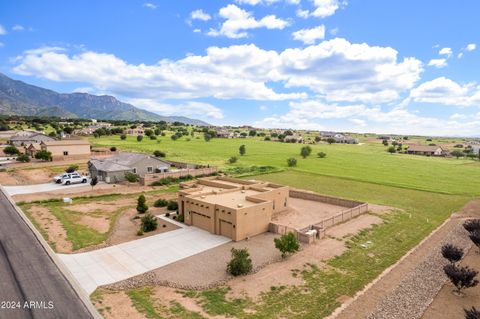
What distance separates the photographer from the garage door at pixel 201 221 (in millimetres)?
30812

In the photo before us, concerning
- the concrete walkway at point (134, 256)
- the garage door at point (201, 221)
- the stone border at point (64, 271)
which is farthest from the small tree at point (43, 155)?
the concrete walkway at point (134, 256)

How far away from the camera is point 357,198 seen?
47.4 metres

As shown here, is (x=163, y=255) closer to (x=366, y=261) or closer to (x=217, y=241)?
(x=217, y=241)

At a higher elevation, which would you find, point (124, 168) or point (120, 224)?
point (124, 168)

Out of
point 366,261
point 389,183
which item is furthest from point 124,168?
point 389,183

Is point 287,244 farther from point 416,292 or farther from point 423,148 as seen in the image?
point 423,148

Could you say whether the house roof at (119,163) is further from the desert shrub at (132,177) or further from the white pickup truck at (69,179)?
the white pickup truck at (69,179)

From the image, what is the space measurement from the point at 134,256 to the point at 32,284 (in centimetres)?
685

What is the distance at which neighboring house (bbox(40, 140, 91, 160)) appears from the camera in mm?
73312

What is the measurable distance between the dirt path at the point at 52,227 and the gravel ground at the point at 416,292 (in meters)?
23.3

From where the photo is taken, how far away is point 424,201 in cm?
4634

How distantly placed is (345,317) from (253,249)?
10524 mm

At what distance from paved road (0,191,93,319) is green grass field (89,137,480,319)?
12.1 ft

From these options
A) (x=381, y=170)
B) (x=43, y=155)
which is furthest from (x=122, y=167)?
(x=381, y=170)
